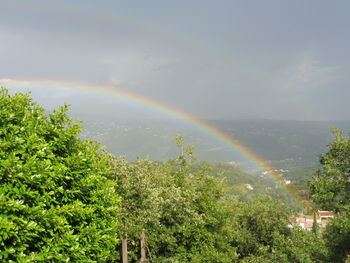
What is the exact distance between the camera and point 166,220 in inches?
850

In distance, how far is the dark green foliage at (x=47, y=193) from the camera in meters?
7.01

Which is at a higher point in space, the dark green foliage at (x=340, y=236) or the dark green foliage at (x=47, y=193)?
the dark green foliage at (x=47, y=193)

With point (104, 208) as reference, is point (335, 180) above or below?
above

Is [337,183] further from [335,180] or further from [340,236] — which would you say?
[340,236]

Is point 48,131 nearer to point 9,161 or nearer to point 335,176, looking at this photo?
point 9,161

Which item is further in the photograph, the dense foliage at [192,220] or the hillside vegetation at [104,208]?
the dense foliage at [192,220]

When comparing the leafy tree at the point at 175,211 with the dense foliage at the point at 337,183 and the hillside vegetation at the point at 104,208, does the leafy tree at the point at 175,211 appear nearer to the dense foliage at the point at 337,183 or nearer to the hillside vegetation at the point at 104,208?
the hillside vegetation at the point at 104,208

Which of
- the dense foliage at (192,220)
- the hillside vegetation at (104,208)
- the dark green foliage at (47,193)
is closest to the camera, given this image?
the dark green foliage at (47,193)

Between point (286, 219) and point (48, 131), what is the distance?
27.3 meters

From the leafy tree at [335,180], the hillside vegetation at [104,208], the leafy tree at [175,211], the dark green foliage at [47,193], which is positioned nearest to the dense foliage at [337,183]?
the leafy tree at [335,180]

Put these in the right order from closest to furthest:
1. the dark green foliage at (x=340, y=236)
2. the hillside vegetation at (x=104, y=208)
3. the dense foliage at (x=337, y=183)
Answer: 1. the hillside vegetation at (x=104, y=208)
2. the dark green foliage at (x=340, y=236)
3. the dense foliage at (x=337, y=183)

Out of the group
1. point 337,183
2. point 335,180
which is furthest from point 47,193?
point 335,180

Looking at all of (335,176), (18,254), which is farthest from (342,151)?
(18,254)

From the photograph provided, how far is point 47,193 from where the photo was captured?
7793 millimetres
